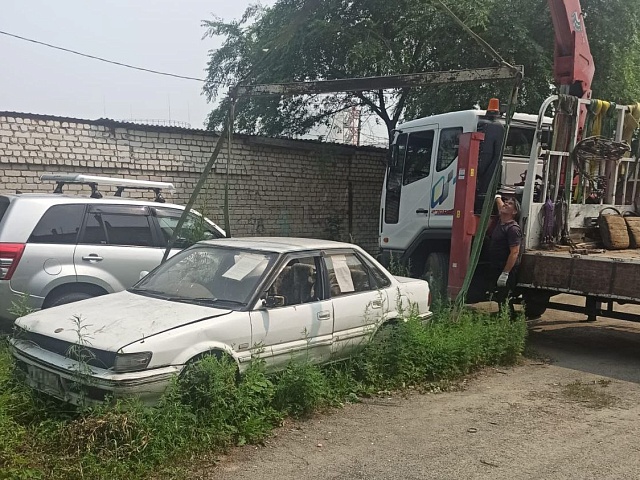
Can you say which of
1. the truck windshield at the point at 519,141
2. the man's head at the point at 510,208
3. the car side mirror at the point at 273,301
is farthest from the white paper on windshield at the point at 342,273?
the truck windshield at the point at 519,141

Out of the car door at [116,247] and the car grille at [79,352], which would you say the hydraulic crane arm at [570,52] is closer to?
the car door at [116,247]

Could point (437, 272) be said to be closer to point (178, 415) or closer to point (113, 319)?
point (113, 319)

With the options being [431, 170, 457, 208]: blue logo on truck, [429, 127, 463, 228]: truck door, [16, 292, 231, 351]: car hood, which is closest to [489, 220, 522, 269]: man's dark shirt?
[429, 127, 463, 228]: truck door

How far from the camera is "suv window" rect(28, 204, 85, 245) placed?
20.0 ft

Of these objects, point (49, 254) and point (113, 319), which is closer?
point (113, 319)

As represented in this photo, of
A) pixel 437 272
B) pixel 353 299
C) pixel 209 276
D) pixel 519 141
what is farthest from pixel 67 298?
pixel 519 141

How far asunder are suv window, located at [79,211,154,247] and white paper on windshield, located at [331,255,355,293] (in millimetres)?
2409

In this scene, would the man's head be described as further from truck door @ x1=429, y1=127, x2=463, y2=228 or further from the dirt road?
the dirt road

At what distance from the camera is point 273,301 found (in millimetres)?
4957

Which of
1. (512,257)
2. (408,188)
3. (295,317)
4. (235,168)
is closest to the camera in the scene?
(295,317)

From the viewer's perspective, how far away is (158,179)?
11.1 meters

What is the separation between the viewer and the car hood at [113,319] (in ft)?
13.8

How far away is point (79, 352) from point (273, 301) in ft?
5.00

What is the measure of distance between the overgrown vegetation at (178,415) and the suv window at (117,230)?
148 cm
